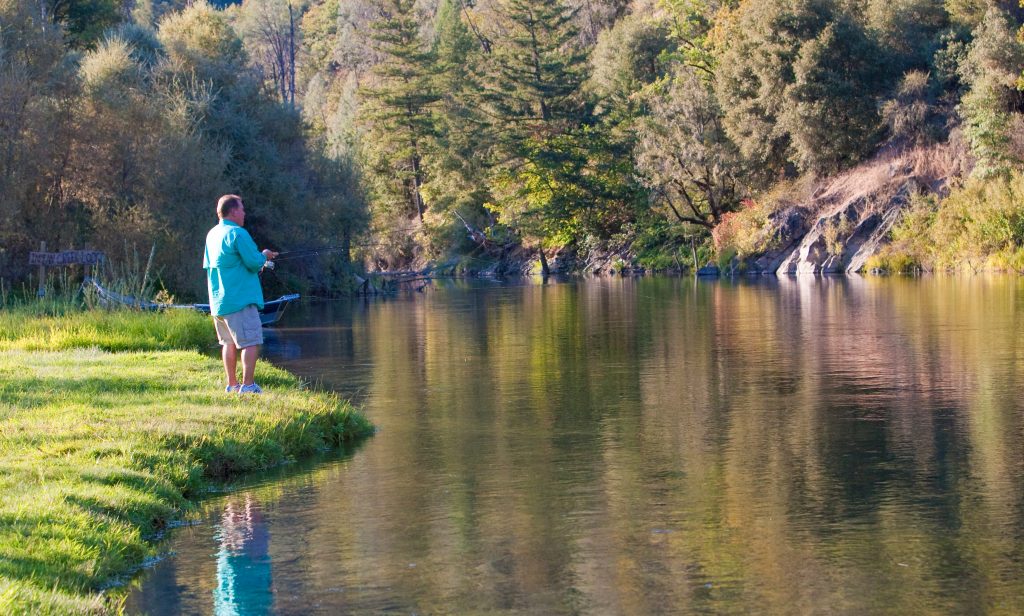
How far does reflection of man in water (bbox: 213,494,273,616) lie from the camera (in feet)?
23.4

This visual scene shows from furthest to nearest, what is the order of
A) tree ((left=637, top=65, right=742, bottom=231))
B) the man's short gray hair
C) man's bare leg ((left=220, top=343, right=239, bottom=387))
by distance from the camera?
tree ((left=637, top=65, right=742, bottom=231)) → man's bare leg ((left=220, top=343, right=239, bottom=387)) → the man's short gray hair

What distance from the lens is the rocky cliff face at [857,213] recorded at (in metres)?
56.6

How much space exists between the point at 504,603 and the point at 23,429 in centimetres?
573

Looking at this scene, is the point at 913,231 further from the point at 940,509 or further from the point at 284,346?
the point at 940,509

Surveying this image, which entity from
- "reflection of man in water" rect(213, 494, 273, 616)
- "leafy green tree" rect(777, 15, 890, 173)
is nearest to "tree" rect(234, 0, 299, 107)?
"leafy green tree" rect(777, 15, 890, 173)

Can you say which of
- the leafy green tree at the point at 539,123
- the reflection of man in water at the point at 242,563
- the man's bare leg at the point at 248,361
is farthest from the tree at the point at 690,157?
the reflection of man in water at the point at 242,563

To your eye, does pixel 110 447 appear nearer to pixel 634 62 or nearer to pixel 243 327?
pixel 243 327

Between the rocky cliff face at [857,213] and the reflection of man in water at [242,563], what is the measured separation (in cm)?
4951

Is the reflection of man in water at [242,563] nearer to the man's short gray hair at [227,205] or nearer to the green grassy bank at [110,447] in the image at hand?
the green grassy bank at [110,447]

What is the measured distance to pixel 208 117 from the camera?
135 feet

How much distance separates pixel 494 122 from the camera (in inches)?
2899

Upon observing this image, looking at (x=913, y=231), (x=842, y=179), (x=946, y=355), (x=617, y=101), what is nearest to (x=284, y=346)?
(x=946, y=355)

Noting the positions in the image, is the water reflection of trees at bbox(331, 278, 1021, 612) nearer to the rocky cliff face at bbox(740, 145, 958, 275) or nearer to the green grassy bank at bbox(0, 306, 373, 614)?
the green grassy bank at bbox(0, 306, 373, 614)

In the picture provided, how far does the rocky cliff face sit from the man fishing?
46236mm
